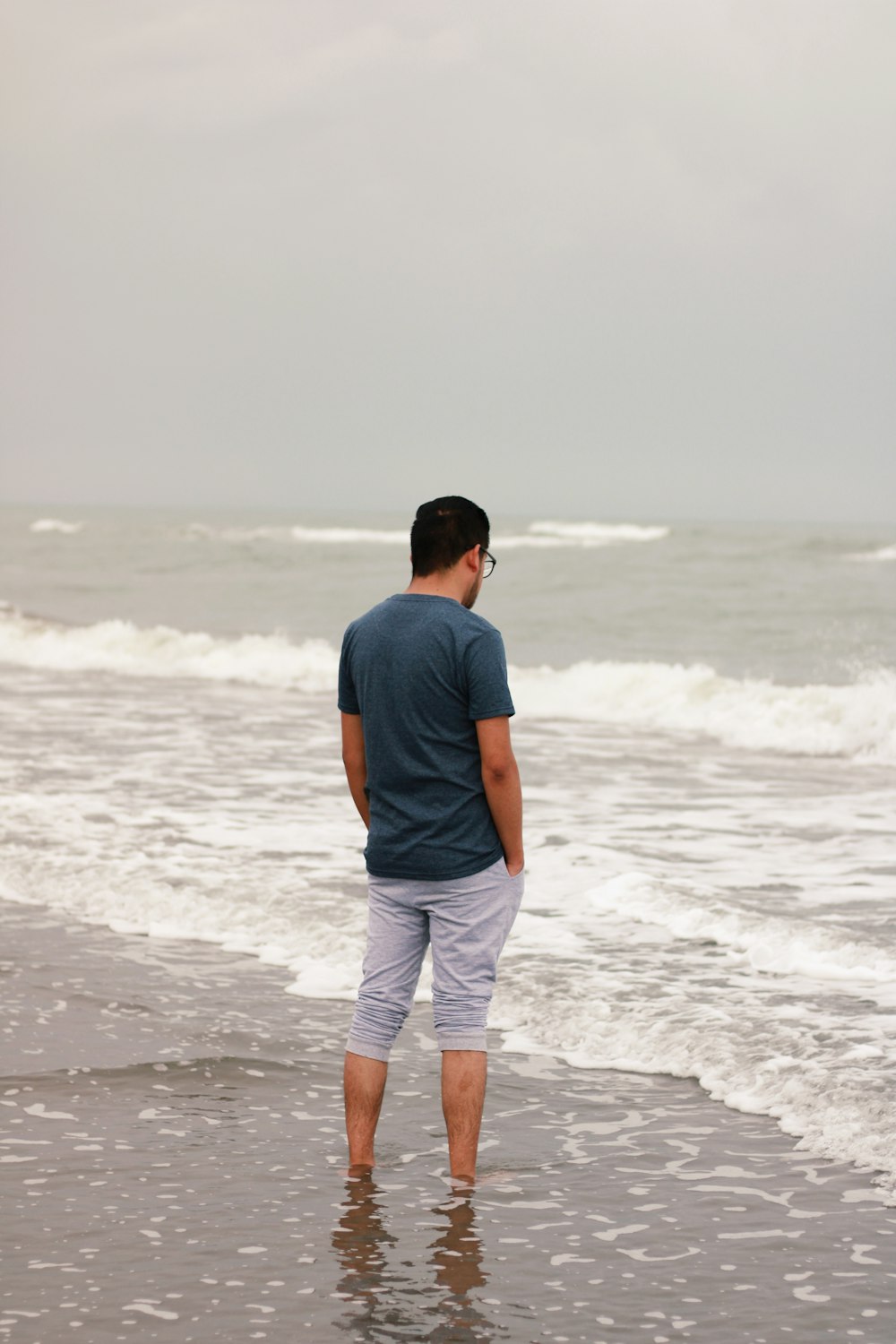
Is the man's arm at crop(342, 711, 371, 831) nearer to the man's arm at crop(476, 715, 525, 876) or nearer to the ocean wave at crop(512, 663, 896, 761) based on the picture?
the man's arm at crop(476, 715, 525, 876)

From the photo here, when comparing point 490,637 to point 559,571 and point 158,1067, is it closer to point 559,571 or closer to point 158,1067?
point 158,1067

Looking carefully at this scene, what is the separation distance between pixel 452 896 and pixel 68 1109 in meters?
1.54

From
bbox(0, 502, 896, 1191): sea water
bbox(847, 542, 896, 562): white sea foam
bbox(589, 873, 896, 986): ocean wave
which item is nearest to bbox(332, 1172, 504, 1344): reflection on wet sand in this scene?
bbox(0, 502, 896, 1191): sea water

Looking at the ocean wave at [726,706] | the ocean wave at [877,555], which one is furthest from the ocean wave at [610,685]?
the ocean wave at [877,555]

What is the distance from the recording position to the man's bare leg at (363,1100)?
4137 millimetres

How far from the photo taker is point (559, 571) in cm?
3878

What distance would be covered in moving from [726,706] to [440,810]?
13783 millimetres

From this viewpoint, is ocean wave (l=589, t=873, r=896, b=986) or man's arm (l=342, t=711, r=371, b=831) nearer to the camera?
man's arm (l=342, t=711, r=371, b=831)

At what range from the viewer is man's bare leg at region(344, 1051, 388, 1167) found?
4.14 metres

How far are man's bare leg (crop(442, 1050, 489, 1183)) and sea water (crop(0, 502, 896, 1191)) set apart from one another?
109cm

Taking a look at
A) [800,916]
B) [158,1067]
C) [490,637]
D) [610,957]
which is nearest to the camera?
[490,637]

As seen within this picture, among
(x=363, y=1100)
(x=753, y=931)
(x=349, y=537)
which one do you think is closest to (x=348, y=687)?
(x=363, y=1100)

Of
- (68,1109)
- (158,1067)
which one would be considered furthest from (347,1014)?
(68,1109)

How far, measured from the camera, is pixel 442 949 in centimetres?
404
